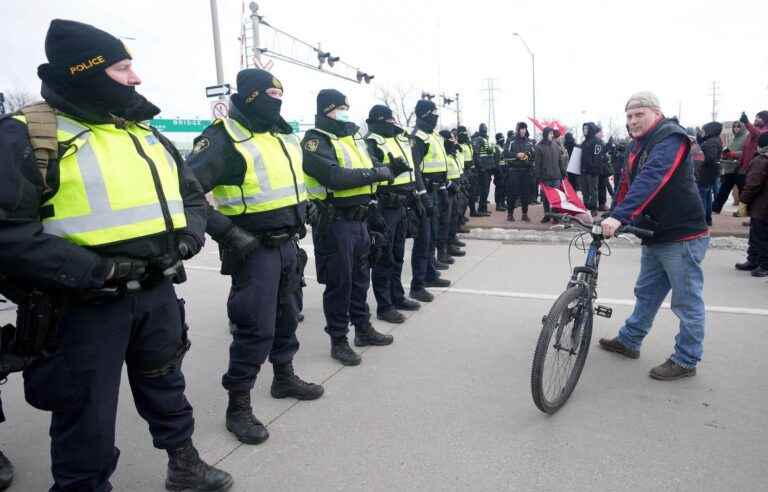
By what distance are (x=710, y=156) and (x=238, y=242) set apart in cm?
878

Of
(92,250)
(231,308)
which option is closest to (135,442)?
(231,308)

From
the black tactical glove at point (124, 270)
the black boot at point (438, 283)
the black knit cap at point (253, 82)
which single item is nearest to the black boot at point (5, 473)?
the black tactical glove at point (124, 270)

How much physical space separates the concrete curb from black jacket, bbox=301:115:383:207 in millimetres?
5201

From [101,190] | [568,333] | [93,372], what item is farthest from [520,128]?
[93,372]

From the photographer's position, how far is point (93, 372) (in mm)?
2012

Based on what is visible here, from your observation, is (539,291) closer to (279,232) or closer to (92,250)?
(279,232)

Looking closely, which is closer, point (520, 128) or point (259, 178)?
point (259, 178)

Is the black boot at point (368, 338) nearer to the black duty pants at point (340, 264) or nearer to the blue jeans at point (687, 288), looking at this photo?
Answer: the black duty pants at point (340, 264)

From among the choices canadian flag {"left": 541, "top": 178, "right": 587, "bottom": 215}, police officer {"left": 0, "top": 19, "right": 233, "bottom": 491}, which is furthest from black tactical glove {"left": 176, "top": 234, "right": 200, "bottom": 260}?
canadian flag {"left": 541, "top": 178, "right": 587, "bottom": 215}

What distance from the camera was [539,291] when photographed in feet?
19.1

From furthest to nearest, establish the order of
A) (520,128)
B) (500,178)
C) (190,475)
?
(500,178) → (520,128) → (190,475)

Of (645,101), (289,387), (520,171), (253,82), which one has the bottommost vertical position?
(289,387)

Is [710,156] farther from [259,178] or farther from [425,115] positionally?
[259,178]

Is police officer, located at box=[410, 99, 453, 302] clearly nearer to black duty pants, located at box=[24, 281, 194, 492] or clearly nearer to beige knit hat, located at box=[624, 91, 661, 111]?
beige knit hat, located at box=[624, 91, 661, 111]
